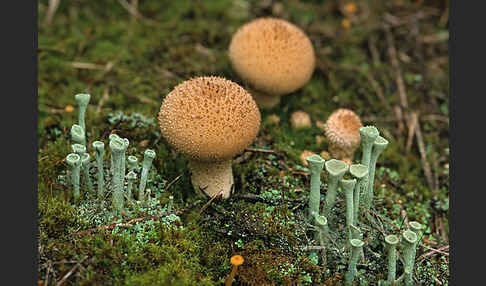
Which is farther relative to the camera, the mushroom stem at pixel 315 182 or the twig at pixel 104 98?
the twig at pixel 104 98

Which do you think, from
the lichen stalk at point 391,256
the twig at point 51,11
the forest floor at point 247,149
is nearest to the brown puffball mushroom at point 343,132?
the forest floor at point 247,149

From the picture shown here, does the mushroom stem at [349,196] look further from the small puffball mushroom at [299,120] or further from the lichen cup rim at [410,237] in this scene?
the small puffball mushroom at [299,120]

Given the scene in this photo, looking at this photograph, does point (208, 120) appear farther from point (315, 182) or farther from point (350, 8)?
point (350, 8)

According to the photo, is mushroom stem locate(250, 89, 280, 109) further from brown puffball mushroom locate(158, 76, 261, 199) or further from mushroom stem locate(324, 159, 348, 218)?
mushroom stem locate(324, 159, 348, 218)

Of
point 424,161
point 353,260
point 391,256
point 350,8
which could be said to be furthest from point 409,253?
point 350,8

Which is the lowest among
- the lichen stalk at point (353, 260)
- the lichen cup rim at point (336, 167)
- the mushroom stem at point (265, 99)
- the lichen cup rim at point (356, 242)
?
the lichen stalk at point (353, 260)

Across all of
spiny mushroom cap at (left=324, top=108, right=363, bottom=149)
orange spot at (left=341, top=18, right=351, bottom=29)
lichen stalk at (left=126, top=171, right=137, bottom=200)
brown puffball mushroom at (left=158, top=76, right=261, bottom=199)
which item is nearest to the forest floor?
orange spot at (left=341, top=18, right=351, bottom=29)

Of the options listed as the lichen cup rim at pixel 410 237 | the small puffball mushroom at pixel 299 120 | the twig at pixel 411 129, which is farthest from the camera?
the twig at pixel 411 129
